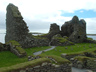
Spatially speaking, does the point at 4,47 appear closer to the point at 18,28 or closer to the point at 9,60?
the point at 9,60

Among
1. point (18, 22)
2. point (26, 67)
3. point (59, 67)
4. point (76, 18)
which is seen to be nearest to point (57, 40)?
point (18, 22)

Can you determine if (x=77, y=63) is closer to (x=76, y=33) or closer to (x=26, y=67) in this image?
(x=26, y=67)

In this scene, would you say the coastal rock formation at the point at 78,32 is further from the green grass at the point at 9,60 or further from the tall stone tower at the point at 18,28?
the green grass at the point at 9,60

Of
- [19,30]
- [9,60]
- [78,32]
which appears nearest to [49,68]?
[9,60]

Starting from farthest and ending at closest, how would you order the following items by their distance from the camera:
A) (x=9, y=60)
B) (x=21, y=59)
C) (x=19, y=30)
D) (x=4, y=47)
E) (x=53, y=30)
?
(x=53, y=30) < (x=19, y=30) < (x=4, y=47) < (x=21, y=59) < (x=9, y=60)

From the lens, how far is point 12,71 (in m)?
6.40

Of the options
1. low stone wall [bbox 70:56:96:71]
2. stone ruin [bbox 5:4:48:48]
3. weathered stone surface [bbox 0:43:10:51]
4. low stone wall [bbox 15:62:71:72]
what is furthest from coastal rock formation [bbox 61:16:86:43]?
low stone wall [bbox 15:62:71:72]

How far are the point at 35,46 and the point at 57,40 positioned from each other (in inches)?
253

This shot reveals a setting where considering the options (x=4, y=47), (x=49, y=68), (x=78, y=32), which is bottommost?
(x=49, y=68)

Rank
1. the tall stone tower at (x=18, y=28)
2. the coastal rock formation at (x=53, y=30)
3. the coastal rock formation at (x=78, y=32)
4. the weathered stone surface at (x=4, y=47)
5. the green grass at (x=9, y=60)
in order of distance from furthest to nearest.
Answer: the coastal rock formation at (x=53, y=30), the coastal rock formation at (x=78, y=32), the tall stone tower at (x=18, y=28), the weathered stone surface at (x=4, y=47), the green grass at (x=9, y=60)

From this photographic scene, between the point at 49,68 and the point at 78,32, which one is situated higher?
the point at 78,32

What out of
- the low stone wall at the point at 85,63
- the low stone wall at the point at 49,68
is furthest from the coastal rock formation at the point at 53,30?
the low stone wall at the point at 49,68

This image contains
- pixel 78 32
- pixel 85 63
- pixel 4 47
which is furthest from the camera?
pixel 78 32

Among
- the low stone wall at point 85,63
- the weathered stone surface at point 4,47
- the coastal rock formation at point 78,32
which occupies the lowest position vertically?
the low stone wall at point 85,63
